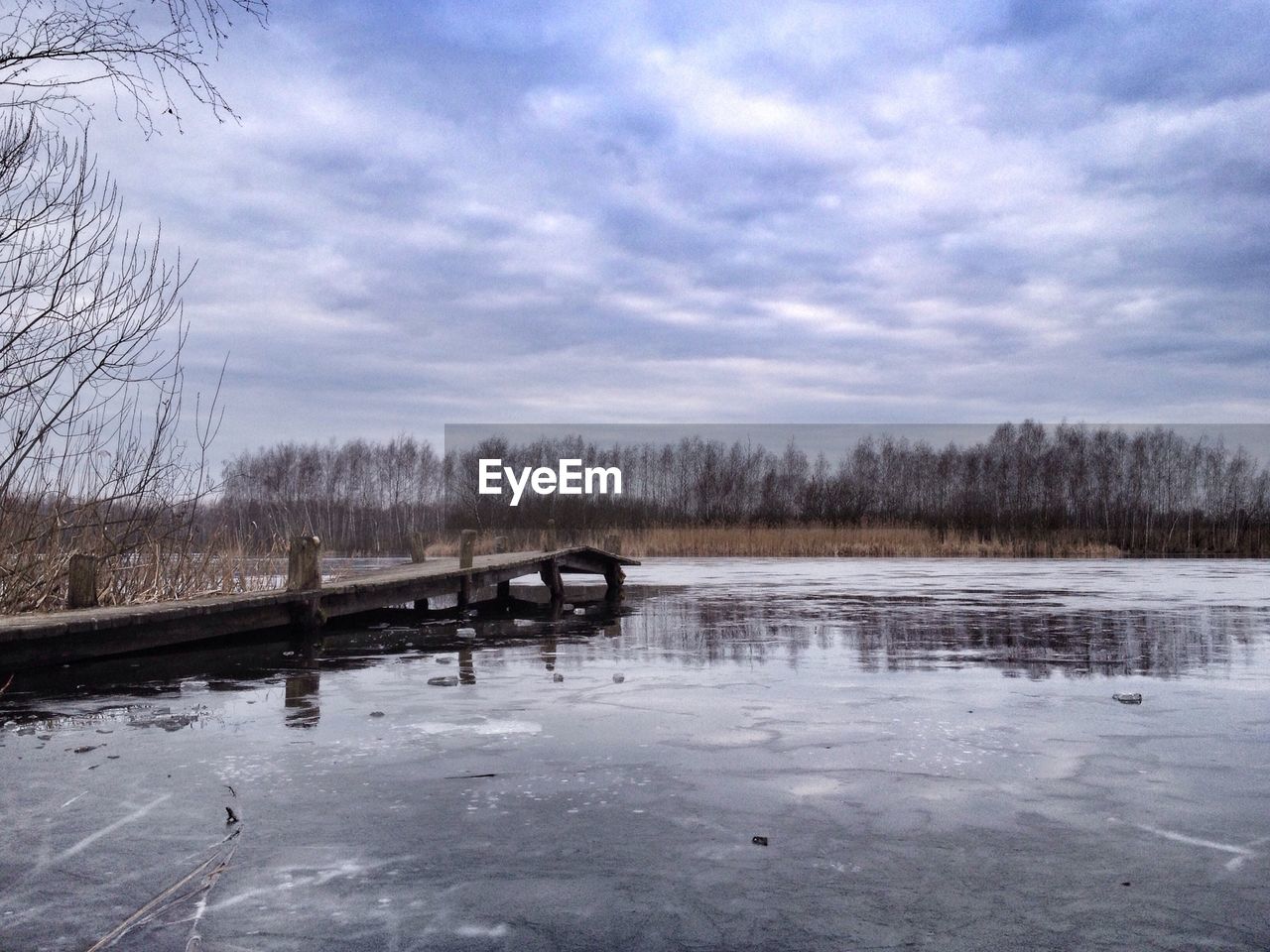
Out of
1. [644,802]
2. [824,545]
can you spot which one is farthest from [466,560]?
[824,545]

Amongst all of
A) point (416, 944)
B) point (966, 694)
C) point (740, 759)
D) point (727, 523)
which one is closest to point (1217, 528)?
point (727, 523)

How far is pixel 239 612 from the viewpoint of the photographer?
9.32 metres

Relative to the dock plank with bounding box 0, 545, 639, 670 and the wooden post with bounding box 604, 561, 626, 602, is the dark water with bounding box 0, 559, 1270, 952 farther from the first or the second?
the wooden post with bounding box 604, 561, 626, 602

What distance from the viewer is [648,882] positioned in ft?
10.2

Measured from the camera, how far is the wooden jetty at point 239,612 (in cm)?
702

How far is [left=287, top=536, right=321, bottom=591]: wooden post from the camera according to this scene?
34.1ft

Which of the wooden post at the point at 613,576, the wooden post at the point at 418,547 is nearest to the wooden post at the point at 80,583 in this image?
the wooden post at the point at 418,547

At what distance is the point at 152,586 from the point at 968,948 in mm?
8808

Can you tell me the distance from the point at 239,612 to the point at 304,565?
1.19 meters

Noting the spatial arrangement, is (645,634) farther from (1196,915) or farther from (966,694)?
(1196,915)

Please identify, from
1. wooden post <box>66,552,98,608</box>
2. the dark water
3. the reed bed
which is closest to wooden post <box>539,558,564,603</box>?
the dark water

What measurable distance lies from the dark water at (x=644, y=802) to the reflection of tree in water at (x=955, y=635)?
0.44 feet

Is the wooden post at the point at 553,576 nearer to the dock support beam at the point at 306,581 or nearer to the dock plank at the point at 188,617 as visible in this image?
the dock plank at the point at 188,617

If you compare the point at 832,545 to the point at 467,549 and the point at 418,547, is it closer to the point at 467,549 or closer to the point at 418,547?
the point at 418,547
